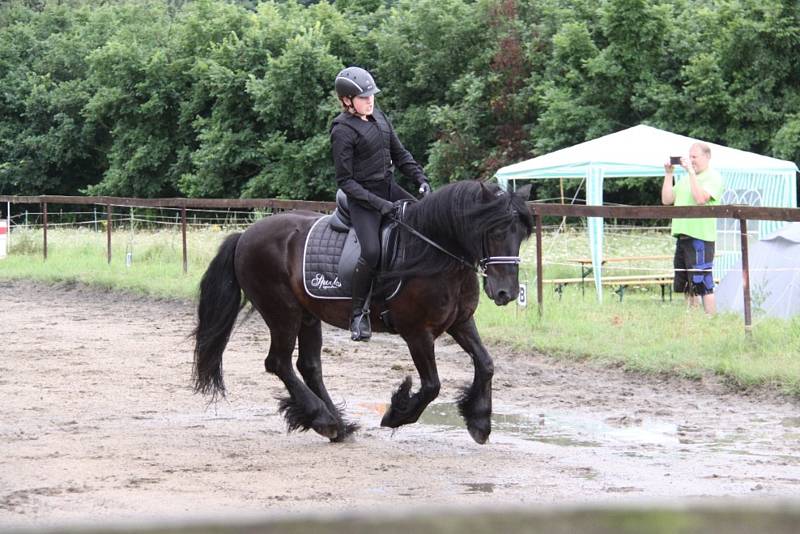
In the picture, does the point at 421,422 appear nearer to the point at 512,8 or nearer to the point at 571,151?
the point at 571,151

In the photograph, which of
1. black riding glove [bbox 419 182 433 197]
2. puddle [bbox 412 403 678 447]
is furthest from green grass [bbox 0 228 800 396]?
black riding glove [bbox 419 182 433 197]

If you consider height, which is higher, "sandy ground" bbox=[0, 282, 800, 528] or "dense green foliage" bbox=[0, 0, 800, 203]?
"dense green foliage" bbox=[0, 0, 800, 203]

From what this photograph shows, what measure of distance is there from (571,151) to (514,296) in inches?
469

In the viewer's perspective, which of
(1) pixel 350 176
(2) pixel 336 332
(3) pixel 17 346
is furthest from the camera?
(2) pixel 336 332

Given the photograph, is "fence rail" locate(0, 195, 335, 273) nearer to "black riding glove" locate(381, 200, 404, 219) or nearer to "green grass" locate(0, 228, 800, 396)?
"green grass" locate(0, 228, 800, 396)

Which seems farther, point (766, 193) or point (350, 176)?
point (766, 193)

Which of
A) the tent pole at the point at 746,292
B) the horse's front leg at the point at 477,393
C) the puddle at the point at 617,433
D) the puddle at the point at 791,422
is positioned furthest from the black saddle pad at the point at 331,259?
the tent pole at the point at 746,292

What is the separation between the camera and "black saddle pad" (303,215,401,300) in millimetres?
7645

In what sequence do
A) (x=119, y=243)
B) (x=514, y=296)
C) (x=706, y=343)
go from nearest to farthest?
1. (x=514, y=296)
2. (x=706, y=343)
3. (x=119, y=243)

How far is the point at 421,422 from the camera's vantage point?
8523mm

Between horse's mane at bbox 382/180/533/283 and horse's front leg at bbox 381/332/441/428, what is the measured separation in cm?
44

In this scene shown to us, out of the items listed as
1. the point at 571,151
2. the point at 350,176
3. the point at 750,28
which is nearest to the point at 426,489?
the point at 350,176

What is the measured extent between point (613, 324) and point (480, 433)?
513cm

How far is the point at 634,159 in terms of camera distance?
Answer: 690 inches
